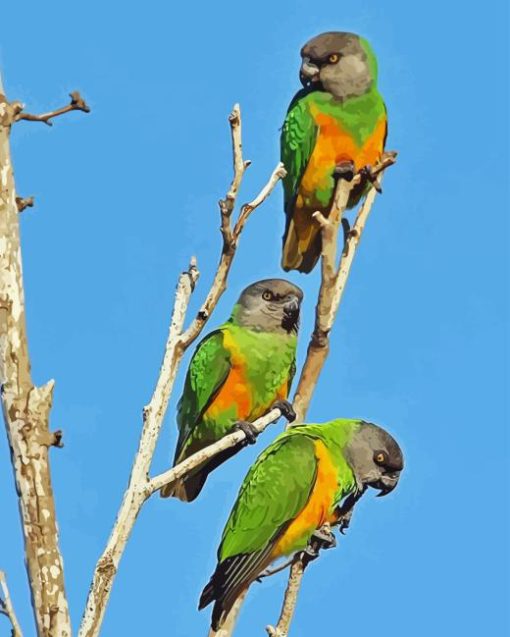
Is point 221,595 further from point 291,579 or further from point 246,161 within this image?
point 246,161

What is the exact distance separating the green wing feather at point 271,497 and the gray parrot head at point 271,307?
147 centimetres

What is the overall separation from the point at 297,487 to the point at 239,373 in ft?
4.61

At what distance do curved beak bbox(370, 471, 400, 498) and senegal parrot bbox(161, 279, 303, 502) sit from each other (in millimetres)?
995

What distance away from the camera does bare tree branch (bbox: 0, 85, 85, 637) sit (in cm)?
452

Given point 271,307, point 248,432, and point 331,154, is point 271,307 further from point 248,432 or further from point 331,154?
point 248,432

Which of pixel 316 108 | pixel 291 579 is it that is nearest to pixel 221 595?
pixel 291 579

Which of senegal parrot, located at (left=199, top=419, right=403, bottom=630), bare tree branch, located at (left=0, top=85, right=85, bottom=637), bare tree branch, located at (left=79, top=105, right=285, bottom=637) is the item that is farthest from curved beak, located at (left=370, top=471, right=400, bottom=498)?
bare tree branch, located at (left=0, top=85, right=85, bottom=637)

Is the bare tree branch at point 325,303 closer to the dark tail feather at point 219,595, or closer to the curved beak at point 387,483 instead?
the dark tail feather at point 219,595

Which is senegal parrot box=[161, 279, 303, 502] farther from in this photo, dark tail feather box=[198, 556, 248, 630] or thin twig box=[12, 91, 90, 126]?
thin twig box=[12, 91, 90, 126]

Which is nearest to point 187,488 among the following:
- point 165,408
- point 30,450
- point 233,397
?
point 233,397

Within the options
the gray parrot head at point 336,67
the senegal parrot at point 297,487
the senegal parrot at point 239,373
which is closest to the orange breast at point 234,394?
the senegal parrot at point 239,373

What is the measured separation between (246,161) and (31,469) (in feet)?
5.50

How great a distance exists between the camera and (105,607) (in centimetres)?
458

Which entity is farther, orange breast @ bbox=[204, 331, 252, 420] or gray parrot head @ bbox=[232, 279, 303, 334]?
gray parrot head @ bbox=[232, 279, 303, 334]
